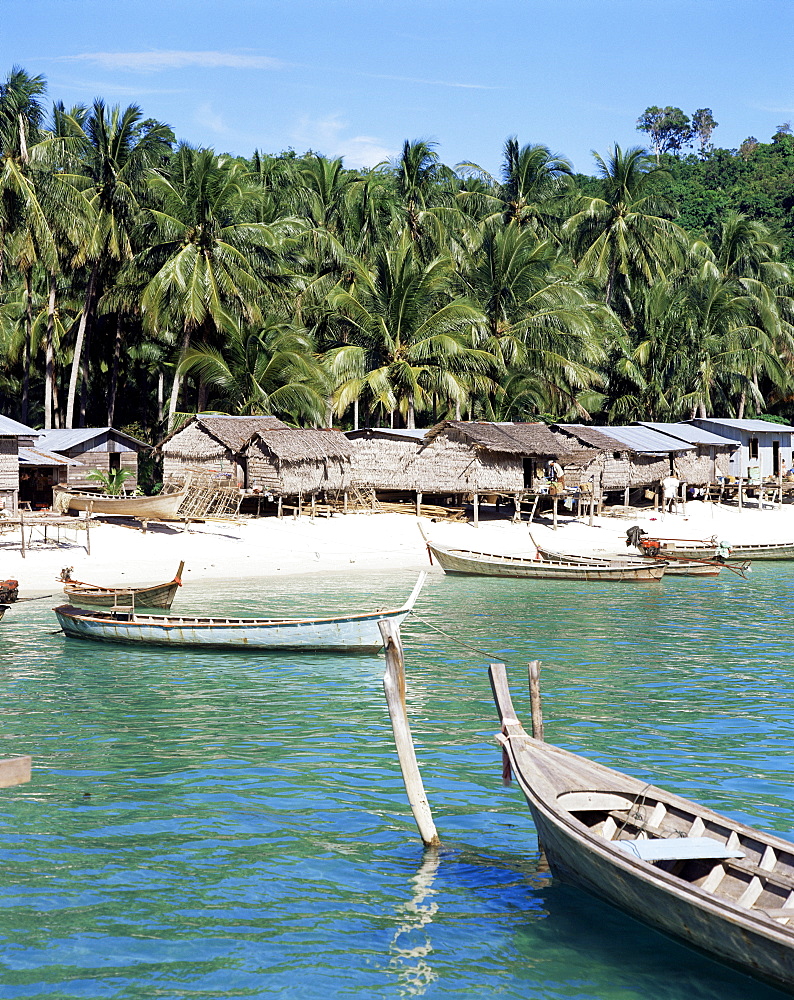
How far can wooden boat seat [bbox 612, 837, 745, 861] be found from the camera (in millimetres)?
8242

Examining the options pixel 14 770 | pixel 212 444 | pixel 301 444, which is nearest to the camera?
pixel 14 770

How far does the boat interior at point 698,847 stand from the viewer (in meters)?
7.86

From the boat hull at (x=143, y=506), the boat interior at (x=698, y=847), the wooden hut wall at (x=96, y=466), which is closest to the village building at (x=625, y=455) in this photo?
the wooden hut wall at (x=96, y=466)

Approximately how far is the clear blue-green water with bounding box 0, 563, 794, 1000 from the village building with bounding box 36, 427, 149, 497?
1705 centimetres

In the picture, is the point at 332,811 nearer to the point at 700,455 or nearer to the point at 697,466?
the point at 697,466

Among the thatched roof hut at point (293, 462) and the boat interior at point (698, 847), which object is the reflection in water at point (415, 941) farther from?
the thatched roof hut at point (293, 462)

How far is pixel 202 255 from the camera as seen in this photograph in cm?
3947

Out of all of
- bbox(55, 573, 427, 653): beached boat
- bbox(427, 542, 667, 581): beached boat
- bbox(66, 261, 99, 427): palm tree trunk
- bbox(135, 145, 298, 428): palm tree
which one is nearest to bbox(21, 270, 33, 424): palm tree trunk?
bbox(66, 261, 99, 427): palm tree trunk

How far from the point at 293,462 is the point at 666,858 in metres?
28.2

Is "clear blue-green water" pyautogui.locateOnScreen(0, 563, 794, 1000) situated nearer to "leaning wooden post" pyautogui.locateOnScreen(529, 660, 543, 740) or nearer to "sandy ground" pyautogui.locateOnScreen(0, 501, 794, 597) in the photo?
"leaning wooden post" pyautogui.locateOnScreen(529, 660, 543, 740)

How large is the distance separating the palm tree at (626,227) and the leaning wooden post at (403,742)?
44.5m

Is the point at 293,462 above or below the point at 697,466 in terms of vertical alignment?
below

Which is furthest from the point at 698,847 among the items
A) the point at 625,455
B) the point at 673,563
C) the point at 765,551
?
the point at 625,455

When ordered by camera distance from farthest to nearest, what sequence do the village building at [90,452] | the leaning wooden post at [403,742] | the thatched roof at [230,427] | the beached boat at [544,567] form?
1. the village building at [90,452]
2. the thatched roof at [230,427]
3. the beached boat at [544,567]
4. the leaning wooden post at [403,742]
